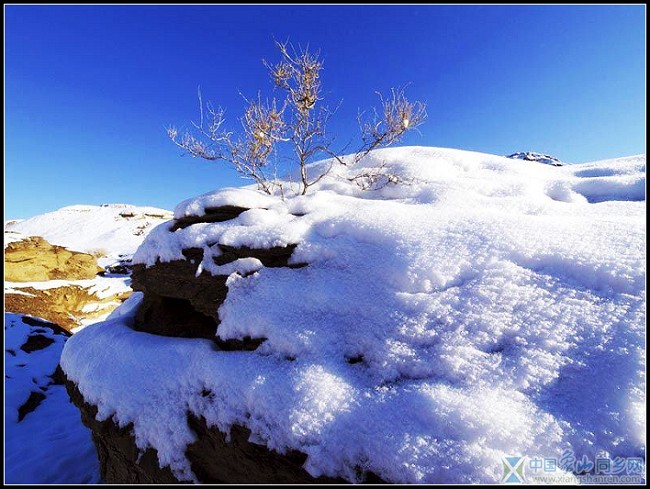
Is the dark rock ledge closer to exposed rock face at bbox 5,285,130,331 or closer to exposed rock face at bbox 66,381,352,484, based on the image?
exposed rock face at bbox 66,381,352,484

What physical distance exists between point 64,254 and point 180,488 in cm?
2430

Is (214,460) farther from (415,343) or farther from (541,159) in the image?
(541,159)

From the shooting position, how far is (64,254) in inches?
804

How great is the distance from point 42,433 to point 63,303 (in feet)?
43.4

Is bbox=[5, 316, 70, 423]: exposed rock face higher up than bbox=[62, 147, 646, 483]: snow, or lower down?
lower down

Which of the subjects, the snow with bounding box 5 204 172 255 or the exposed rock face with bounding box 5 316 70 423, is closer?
the exposed rock face with bounding box 5 316 70 423

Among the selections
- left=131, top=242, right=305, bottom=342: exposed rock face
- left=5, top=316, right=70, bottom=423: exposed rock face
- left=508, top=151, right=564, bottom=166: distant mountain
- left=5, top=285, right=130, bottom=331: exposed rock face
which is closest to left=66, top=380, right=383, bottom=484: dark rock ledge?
left=131, top=242, right=305, bottom=342: exposed rock face

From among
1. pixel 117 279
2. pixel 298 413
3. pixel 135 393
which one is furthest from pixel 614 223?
pixel 117 279

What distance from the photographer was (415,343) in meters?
2.55

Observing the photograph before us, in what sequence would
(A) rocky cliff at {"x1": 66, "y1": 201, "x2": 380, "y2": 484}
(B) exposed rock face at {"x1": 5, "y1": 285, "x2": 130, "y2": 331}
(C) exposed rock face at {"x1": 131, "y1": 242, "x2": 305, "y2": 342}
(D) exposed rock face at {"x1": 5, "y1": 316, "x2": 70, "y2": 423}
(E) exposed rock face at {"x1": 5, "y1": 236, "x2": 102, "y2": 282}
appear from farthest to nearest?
(E) exposed rock face at {"x1": 5, "y1": 236, "x2": 102, "y2": 282} → (B) exposed rock face at {"x1": 5, "y1": 285, "x2": 130, "y2": 331} → (D) exposed rock face at {"x1": 5, "y1": 316, "x2": 70, "y2": 423} → (C) exposed rock face at {"x1": 131, "y1": 242, "x2": 305, "y2": 342} → (A) rocky cliff at {"x1": 66, "y1": 201, "x2": 380, "y2": 484}

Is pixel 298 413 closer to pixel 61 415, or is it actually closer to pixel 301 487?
pixel 301 487

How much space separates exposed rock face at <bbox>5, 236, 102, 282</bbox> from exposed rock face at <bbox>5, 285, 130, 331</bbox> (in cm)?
277

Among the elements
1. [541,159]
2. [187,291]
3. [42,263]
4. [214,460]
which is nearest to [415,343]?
[214,460]

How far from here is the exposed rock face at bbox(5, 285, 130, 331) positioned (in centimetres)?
1451
